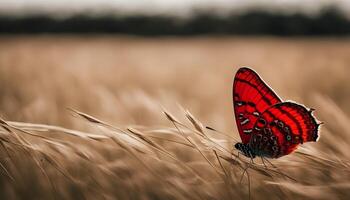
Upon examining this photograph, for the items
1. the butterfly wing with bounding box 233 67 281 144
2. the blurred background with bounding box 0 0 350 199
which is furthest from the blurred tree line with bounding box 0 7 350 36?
the butterfly wing with bounding box 233 67 281 144

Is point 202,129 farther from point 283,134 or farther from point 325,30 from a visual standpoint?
point 325,30

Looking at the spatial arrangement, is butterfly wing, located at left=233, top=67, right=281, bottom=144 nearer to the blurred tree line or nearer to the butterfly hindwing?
the butterfly hindwing

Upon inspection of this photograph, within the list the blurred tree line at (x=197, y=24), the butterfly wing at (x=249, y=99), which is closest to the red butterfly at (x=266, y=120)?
the butterfly wing at (x=249, y=99)

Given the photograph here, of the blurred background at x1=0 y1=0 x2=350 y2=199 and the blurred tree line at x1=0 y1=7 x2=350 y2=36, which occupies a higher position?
the blurred tree line at x1=0 y1=7 x2=350 y2=36

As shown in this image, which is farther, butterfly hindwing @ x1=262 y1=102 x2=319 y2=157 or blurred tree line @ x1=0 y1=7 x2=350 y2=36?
blurred tree line @ x1=0 y1=7 x2=350 y2=36

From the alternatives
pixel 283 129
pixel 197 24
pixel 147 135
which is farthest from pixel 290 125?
pixel 197 24

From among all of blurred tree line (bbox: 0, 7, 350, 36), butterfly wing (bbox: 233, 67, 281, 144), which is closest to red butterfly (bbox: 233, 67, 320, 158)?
butterfly wing (bbox: 233, 67, 281, 144)

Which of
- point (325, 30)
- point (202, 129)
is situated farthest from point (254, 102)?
point (325, 30)
